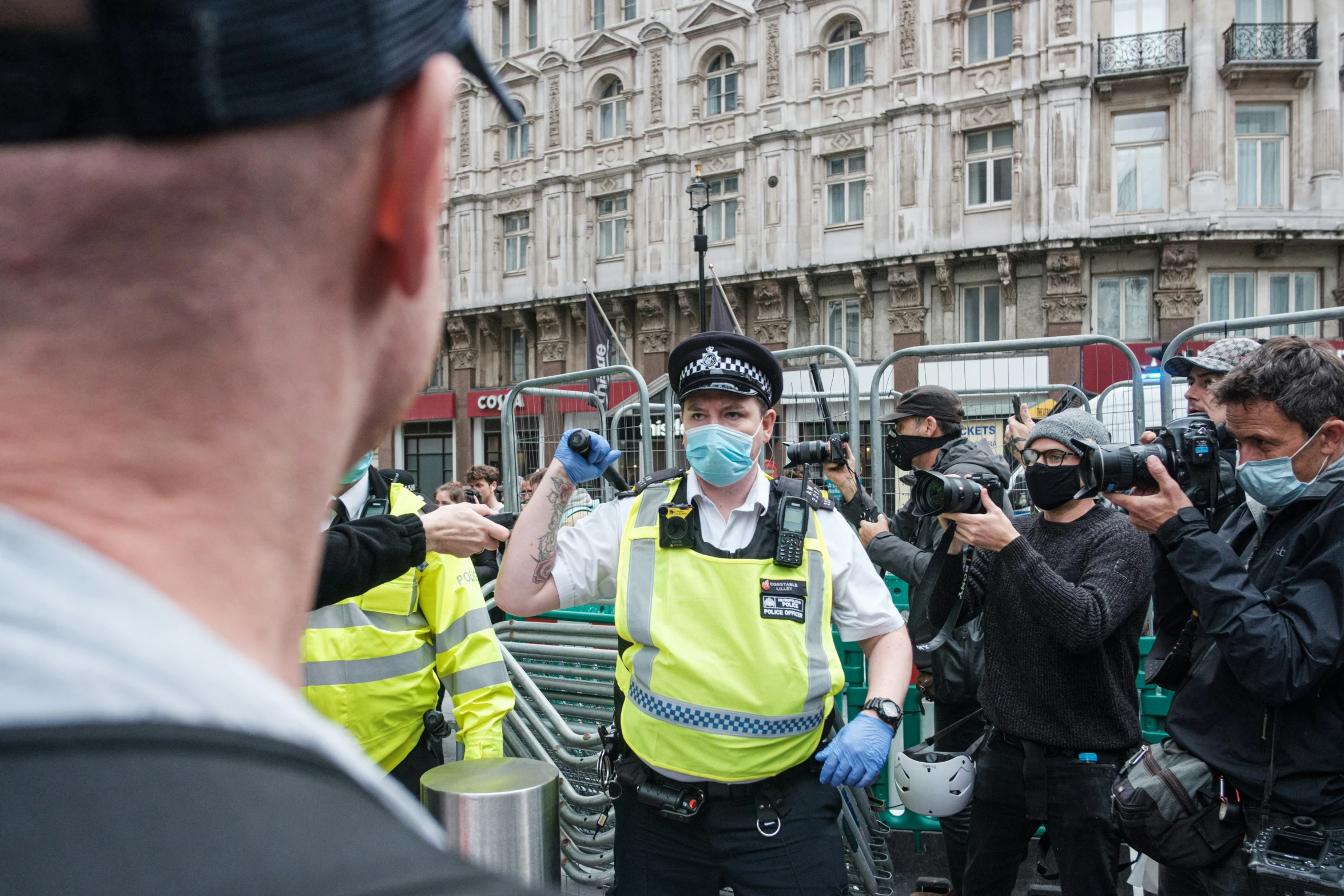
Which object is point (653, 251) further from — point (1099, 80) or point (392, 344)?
point (392, 344)

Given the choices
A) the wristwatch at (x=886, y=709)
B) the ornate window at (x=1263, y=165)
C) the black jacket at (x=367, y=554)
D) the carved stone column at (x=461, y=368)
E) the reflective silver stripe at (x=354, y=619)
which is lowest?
the wristwatch at (x=886, y=709)

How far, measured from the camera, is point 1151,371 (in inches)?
234

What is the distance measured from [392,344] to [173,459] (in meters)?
0.17

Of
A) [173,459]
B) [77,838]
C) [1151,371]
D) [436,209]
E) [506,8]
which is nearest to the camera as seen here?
[77,838]

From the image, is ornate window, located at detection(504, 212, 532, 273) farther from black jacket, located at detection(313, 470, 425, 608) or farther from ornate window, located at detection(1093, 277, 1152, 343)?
black jacket, located at detection(313, 470, 425, 608)

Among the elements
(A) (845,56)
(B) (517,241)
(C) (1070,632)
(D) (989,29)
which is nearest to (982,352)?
(C) (1070,632)

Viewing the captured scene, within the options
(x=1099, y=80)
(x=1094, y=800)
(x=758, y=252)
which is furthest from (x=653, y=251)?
(x=1094, y=800)

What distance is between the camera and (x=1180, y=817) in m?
2.82

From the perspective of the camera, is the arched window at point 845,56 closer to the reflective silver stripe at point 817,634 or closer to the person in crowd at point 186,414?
the reflective silver stripe at point 817,634

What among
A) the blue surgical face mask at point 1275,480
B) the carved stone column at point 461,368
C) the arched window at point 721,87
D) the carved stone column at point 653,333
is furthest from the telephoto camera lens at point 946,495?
the carved stone column at point 461,368

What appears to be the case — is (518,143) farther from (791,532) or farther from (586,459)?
(791,532)

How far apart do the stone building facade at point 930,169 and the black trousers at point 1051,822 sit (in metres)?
16.2

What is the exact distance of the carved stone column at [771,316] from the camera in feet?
74.1

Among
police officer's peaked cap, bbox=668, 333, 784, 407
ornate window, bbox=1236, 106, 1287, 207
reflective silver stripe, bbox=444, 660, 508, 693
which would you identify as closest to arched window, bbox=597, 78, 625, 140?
ornate window, bbox=1236, 106, 1287, 207
